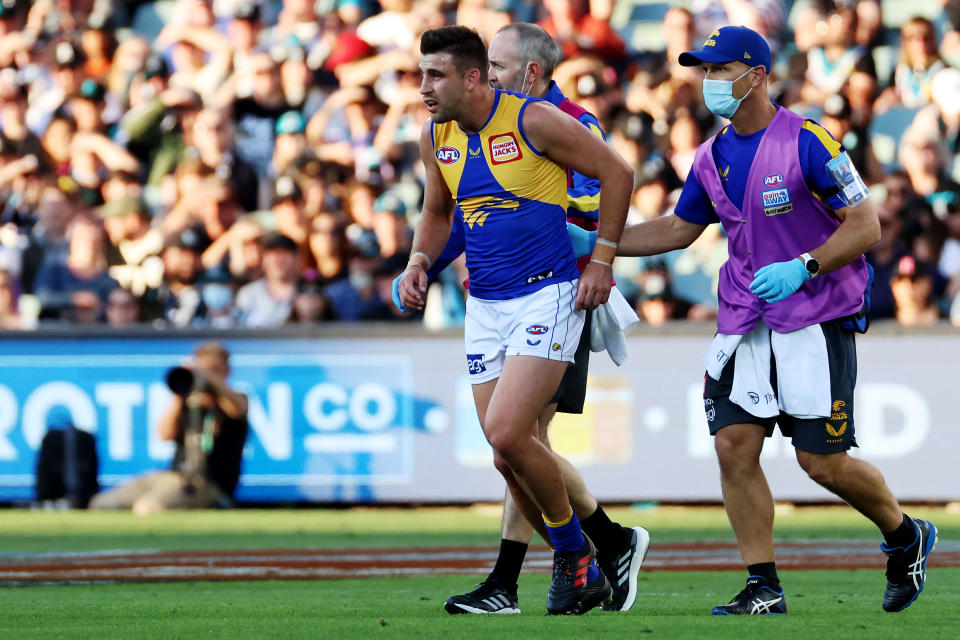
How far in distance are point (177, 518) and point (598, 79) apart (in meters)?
6.09

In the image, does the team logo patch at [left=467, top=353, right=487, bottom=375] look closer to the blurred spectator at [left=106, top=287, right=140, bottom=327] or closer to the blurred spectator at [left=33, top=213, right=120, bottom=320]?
the blurred spectator at [left=106, top=287, right=140, bottom=327]

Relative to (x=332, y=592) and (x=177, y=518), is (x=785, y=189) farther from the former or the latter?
(x=177, y=518)

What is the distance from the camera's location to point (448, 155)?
6.62 meters

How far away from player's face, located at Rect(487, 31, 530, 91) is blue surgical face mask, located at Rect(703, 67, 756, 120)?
1.07m

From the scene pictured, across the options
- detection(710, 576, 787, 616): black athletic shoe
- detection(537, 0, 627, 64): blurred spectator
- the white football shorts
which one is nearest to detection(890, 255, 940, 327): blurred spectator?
detection(537, 0, 627, 64): blurred spectator

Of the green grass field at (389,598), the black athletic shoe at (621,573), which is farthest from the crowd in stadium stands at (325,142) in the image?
the black athletic shoe at (621,573)

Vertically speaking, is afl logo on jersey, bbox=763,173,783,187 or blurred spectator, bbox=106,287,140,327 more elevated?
afl logo on jersey, bbox=763,173,783,187

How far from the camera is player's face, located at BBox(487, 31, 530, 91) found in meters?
7.43

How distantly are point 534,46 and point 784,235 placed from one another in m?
1.57

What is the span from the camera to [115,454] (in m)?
13.9

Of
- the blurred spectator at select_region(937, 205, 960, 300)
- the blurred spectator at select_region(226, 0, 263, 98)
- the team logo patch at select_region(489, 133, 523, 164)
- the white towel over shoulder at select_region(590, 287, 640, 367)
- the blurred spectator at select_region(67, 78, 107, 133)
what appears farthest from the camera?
the blurred spectator at select_region(226, 0, 263, 98)

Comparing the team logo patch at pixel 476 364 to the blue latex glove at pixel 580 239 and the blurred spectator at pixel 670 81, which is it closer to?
the blue latex glove at pixel 580 239

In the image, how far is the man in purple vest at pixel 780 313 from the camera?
6398 millimetres

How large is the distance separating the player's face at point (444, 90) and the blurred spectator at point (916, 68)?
35.3ft
